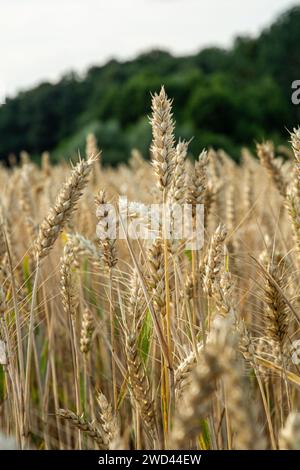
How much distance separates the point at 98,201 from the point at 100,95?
43605 mm

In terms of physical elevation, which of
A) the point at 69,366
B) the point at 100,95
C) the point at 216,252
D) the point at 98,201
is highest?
the point at 100,95

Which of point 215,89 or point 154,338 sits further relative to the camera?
point 215,89

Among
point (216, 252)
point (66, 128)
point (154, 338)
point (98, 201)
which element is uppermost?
point (66, 128)

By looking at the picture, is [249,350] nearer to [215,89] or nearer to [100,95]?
[215,89]

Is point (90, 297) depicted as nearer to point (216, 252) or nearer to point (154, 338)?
point (154, 338)

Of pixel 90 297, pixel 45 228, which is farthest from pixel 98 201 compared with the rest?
pixel 90 297

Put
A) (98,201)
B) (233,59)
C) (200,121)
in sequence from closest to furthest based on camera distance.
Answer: (98,201), (200,121), (233,59)

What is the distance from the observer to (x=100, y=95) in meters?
43.8

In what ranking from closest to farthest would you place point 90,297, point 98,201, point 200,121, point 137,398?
point 137,398, point 98,201, point 90,297, point 200,121

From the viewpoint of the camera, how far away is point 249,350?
1.35 meters

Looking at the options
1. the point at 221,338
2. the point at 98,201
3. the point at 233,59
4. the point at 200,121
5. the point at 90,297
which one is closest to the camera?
the point at 221,338

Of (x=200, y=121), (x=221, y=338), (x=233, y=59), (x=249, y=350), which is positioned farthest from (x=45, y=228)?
(x=233, y=59)

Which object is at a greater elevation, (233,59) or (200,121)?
(233,59)

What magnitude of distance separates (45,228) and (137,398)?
429 millimetres
